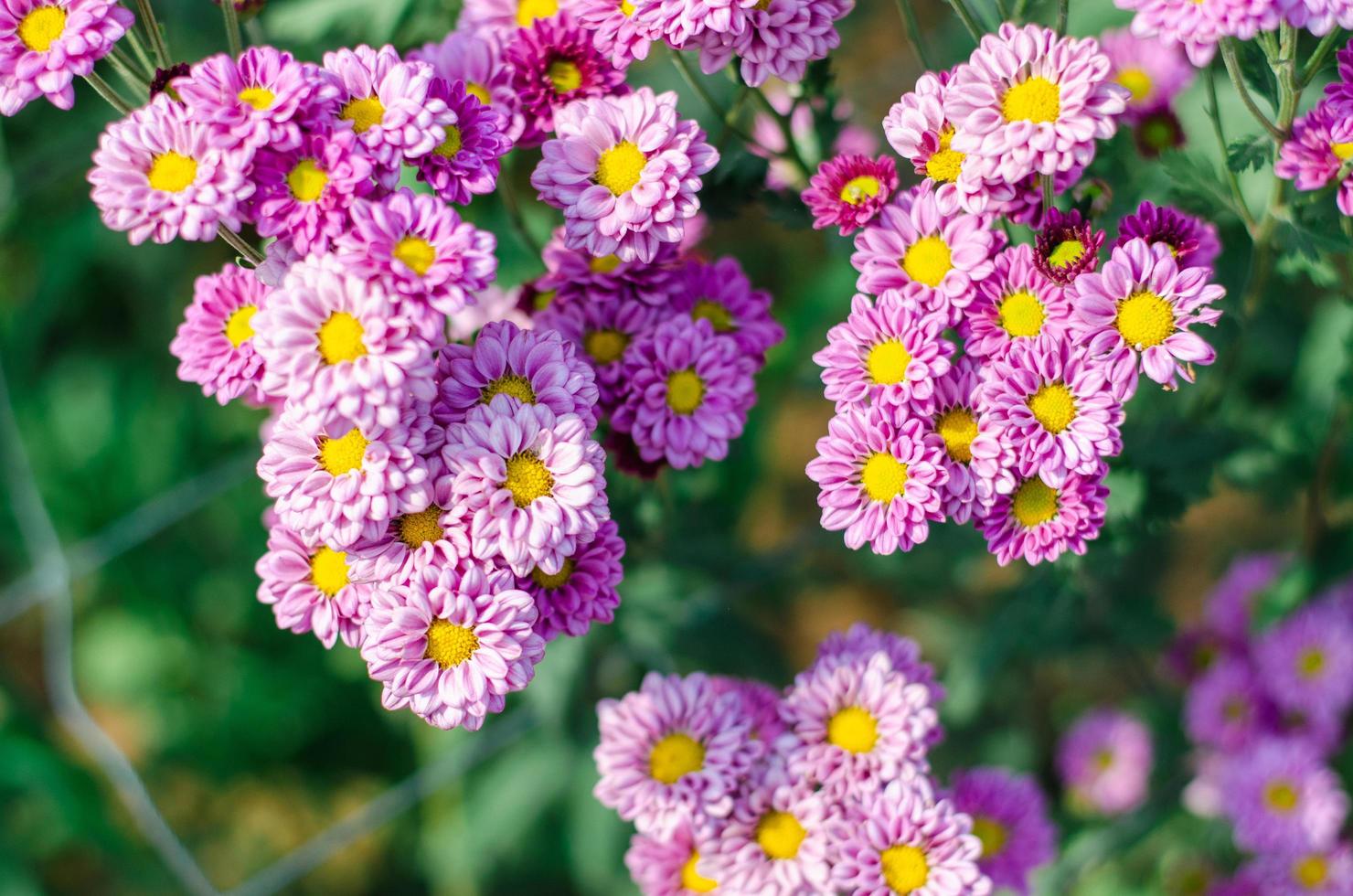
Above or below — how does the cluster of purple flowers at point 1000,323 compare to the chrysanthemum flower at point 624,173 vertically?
below

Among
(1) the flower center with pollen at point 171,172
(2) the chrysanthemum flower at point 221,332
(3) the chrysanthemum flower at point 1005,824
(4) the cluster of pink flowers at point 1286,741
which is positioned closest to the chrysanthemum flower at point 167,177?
(1) the flower center with pollen at point 171,172

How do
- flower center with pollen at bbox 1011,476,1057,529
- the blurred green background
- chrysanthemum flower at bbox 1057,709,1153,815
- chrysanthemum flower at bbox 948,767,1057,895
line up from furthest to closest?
chrysanthemum flower at bbox 1057,709,1153,815 → the blurred green background → chrysanthemum flower at bbox 948,767,1057,895 → flower center with pollen at bbox 1011,476,1057,529

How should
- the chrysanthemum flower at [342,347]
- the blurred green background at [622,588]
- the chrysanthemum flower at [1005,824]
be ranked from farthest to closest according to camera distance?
the blurred green background at [622,588] < the chrysanthemum flower at [1005,824] < the chrysanthemum flower at [342,347]

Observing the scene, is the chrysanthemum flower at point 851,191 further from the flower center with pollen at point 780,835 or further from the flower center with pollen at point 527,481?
the flower center with pollen at point 780,835

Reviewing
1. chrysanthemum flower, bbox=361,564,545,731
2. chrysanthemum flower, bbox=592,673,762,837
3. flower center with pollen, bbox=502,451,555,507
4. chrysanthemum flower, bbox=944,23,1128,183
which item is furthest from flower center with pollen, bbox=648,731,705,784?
chrysanthemum flower, bbox=944,23,1128,183

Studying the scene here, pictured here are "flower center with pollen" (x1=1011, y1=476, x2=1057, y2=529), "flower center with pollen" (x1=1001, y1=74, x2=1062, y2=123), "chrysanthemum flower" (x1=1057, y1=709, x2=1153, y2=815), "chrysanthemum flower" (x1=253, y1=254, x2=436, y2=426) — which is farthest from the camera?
"chrysanthemum flower" (x1=1057, y1=709, x2=1153, y2=815)

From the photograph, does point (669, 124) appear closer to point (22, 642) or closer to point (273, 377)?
point (273, 377)

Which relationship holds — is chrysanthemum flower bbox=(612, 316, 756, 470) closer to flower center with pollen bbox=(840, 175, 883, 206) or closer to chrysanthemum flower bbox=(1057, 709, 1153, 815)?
flower center with pollen bbox=(840, 175, 883, 206)
